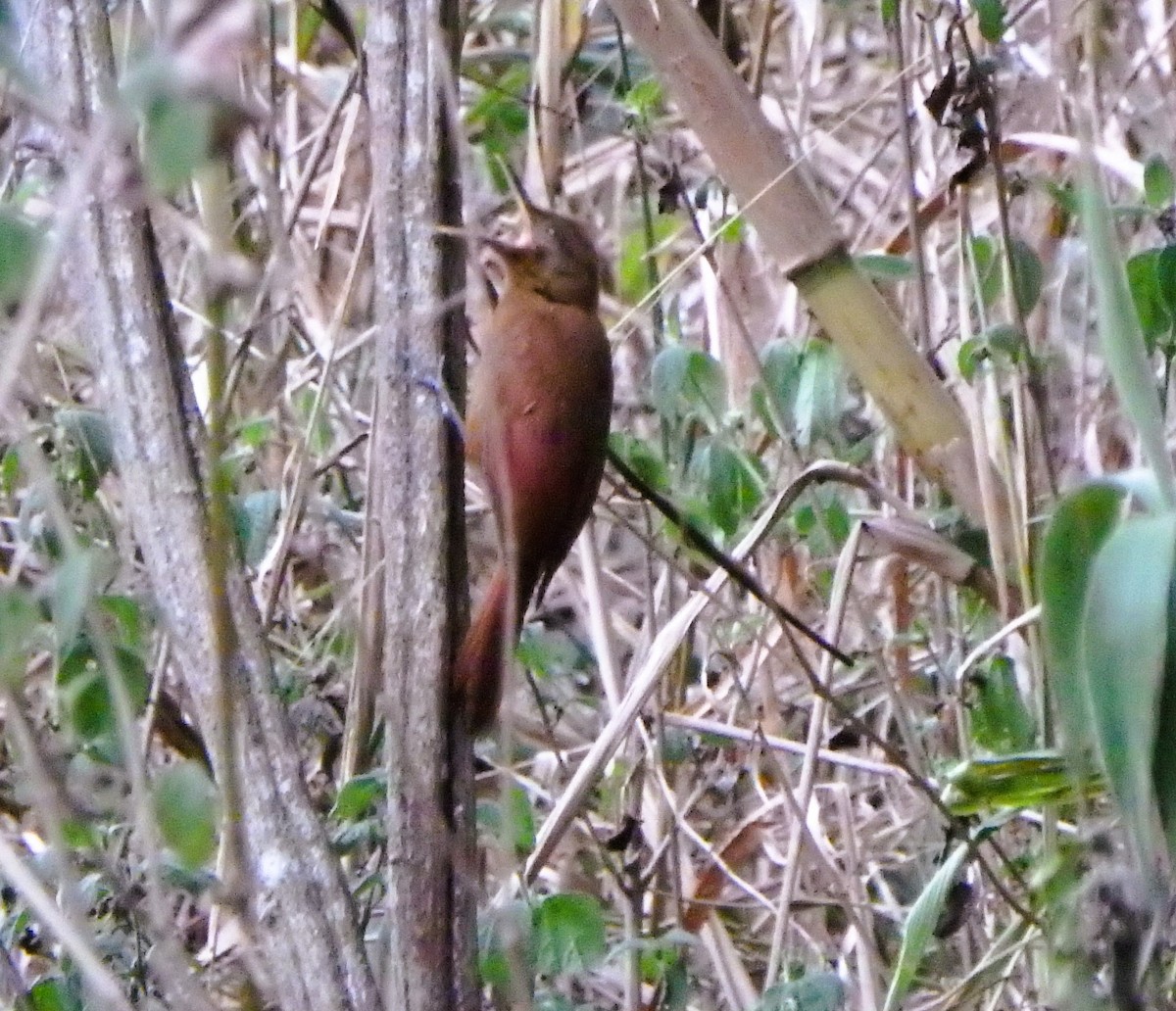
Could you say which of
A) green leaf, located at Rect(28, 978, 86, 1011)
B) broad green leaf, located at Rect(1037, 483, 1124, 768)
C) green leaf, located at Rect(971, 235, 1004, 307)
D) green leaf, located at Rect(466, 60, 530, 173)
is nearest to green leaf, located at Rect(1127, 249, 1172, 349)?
green leaf, located at Rect(971, 235, 1004, 307)

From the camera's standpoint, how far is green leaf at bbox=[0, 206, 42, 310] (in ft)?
2.54

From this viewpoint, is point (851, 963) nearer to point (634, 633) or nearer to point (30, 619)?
point (634, 633)

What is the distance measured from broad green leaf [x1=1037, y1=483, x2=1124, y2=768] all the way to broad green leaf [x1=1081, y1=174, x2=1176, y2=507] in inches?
1.2

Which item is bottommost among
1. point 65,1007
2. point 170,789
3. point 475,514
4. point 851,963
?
point 851,963

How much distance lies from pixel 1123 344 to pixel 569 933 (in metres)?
0.96

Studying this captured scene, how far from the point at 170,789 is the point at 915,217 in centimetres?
113

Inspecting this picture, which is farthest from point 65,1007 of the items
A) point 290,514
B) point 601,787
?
point 601,787

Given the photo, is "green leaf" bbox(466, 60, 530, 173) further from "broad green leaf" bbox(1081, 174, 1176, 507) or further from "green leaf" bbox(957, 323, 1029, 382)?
"broad green leaf" bbox(1081, 174, 1176, 507)

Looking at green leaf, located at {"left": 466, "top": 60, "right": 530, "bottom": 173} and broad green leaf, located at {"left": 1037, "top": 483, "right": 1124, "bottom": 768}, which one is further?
green leaf, located at {"left": 466, "top": 60, "right": 530, "bottom": 173}

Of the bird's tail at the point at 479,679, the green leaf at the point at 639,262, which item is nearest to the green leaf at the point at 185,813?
the bird's tail at the point at 479,679

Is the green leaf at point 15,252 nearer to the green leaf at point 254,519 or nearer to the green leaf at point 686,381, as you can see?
the green leaf at point 254,519

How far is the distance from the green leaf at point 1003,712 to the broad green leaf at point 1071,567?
90 cm

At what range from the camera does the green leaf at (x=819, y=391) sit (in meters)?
1.87

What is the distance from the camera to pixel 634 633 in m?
2.89
